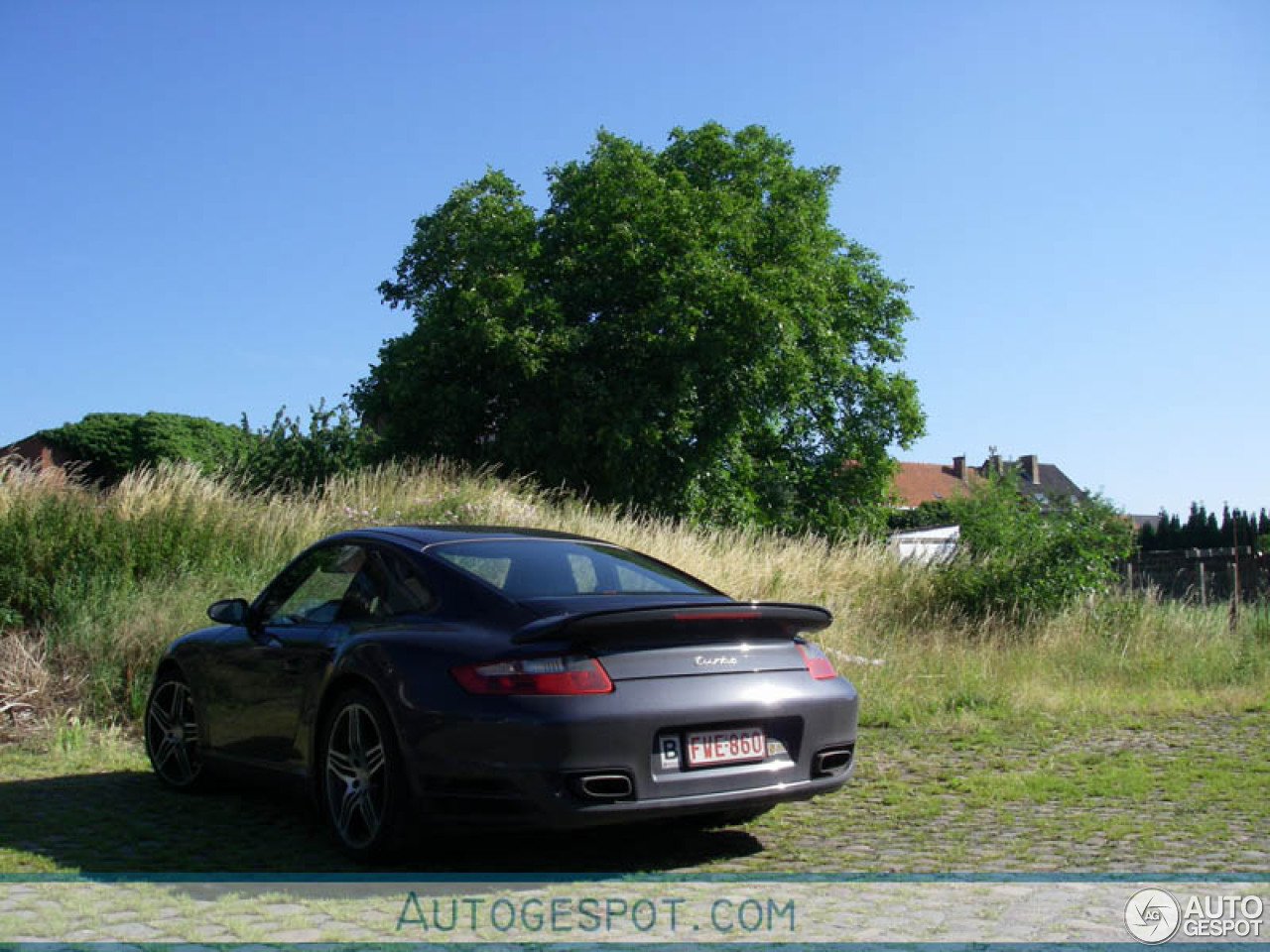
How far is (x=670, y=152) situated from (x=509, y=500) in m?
25.5

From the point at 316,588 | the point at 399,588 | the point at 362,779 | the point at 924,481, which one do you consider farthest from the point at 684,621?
the point at 924,481

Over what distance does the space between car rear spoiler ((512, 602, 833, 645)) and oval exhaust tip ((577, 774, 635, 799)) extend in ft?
1.86

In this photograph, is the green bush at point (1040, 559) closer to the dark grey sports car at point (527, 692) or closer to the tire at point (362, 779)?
the dark grey sports car at point (527, 692)

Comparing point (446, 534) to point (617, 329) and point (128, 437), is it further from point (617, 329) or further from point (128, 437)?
point (128, 437)

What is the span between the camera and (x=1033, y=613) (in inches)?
645

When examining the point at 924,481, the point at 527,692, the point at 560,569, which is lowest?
the point at 527,692

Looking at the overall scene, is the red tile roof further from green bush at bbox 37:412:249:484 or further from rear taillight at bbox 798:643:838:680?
rear taillight at bbox 798:643:838:680

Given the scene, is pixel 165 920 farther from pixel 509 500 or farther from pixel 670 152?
pixel 670 152

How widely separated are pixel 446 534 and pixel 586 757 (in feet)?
6.17

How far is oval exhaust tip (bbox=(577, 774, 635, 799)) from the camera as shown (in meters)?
5.09

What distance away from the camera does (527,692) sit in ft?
16.8

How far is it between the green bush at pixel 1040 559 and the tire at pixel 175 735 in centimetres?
1135

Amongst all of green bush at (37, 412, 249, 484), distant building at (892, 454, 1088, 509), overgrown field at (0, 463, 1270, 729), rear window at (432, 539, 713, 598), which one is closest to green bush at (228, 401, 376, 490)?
overgrown field at (0, 463, 1270, 729)

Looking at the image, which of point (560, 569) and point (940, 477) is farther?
point (940, 477)
